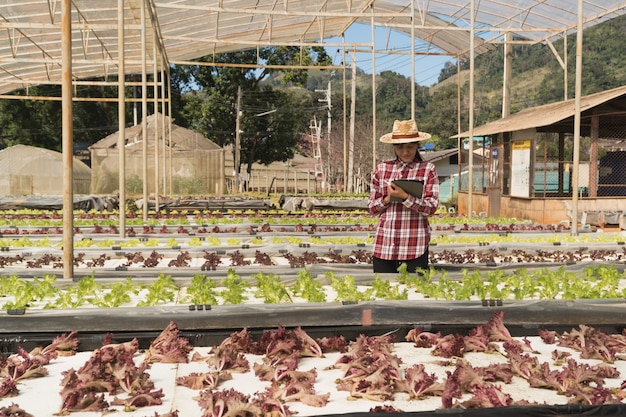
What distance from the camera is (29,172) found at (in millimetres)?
30266

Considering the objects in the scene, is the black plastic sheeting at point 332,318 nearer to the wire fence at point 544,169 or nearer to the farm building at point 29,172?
the wire fence at point 544,169

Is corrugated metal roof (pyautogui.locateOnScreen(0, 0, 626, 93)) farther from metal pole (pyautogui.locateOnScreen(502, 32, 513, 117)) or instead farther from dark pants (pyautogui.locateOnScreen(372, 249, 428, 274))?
dark pants (pyautogui.locateOnScreen(372, 249, 428, 274))

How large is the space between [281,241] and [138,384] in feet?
24.5

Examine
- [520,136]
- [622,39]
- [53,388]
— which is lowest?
[53,388]

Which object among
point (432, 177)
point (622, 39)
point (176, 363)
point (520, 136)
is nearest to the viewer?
point (176, 363)

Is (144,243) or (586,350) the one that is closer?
(586,350)

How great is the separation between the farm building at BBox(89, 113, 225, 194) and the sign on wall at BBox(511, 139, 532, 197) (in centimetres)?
1467

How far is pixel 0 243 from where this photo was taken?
10.4m

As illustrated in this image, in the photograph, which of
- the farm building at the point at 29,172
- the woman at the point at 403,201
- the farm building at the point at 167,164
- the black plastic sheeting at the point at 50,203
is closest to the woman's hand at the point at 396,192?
the woman at the point at 403,201

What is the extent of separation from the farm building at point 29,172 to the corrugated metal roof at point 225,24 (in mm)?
3033

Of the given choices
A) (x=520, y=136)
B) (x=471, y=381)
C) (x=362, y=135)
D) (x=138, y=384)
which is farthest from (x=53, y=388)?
(x=362, y=135)

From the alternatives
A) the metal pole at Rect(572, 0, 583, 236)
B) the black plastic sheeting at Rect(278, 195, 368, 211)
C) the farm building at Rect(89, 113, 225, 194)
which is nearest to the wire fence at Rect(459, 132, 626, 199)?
the black plastic sheeting at Rect(278, 195, 368, 211)

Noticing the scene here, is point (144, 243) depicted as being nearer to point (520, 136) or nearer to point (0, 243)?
point (0, 243)

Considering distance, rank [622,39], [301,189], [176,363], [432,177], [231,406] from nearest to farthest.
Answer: [231,406]
[176,363]
[432,177]
[301,189]
[622,39]
